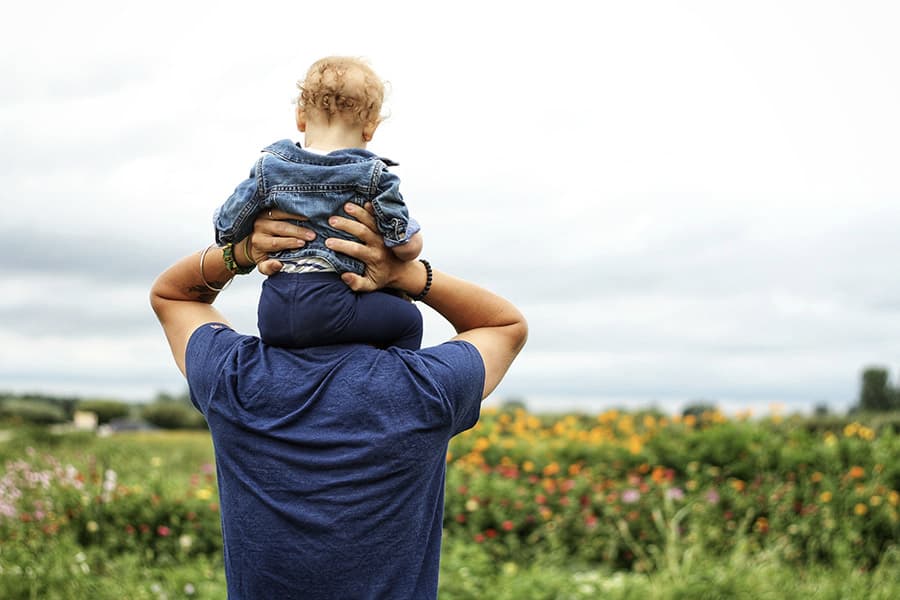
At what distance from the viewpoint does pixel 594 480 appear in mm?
7734

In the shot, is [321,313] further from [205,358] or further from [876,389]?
[876,389]

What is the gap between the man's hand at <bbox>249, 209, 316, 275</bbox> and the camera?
212 centimetres

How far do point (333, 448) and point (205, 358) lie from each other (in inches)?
15.9

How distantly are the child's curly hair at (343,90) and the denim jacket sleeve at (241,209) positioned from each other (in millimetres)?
187

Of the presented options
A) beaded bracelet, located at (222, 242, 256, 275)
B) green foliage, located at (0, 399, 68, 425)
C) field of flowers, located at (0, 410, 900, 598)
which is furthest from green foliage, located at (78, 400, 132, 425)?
beaded bracelet, located at (222, 242, 256, 275)

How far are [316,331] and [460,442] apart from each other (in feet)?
21.6

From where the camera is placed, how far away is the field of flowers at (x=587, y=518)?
5.22 m

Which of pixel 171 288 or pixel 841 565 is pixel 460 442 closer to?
pixel 841 565

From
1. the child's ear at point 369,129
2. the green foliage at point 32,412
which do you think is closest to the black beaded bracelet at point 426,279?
the child's ear at point 369,129

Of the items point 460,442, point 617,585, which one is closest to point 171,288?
point 617,585

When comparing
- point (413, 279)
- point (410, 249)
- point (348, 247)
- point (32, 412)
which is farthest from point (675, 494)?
point (32, 412)

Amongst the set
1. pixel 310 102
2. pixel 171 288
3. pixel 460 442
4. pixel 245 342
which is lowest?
pixel 460 442

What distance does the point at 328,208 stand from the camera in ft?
6.93

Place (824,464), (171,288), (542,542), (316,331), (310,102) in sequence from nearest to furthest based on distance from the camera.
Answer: (316,331) → (310,102) → (171,288) → (542,542) → (824,464)
